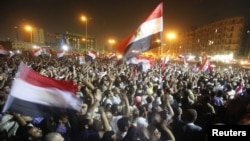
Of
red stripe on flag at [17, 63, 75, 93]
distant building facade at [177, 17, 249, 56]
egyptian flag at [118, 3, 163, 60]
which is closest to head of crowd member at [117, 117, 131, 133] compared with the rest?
red stripe on flag at [17, 63, 75, 93]

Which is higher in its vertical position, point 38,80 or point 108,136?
point 38,80

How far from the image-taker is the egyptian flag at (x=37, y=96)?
A: 158 inches

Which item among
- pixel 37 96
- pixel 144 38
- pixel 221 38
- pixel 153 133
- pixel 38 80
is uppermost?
pixel 221 38

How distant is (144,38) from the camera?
28.0 feet

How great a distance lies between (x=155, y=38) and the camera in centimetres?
888

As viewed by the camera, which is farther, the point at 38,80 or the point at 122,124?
the point at 122,124

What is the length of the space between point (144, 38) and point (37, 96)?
16.4 feet

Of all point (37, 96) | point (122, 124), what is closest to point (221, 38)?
point (122, 124)

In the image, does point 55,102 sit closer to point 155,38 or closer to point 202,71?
point 155,38

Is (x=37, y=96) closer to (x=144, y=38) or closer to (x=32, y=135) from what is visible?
(x=32, y=135)

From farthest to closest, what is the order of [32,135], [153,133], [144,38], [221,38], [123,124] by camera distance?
[221,38] < [144,38] < [123,124] < [153,133] < [32,135]

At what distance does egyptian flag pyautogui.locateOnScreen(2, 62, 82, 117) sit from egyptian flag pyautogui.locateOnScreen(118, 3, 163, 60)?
13.0 ft

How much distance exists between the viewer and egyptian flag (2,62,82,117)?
401 centimetres

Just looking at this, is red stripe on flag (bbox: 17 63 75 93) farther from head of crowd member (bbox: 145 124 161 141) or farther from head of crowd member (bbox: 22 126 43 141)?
head of crowd member (bbox: 145 124 161 141)
